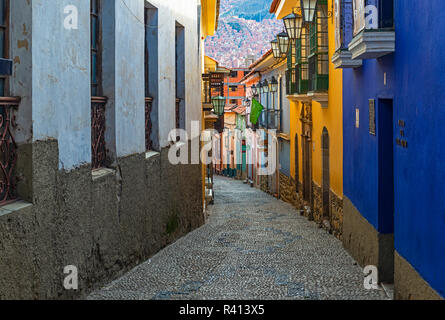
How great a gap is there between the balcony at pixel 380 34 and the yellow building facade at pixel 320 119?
4.96m

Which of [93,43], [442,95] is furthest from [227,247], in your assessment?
[442,95]

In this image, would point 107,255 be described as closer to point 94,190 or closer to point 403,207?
point 94,190

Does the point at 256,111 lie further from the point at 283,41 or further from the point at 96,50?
the point at 96,50

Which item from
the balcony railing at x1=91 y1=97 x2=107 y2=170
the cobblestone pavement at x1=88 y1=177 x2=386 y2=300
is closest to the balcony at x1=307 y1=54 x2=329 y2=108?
the cobblestone pavement at x1=88 y1=177 x2=386 y2=300

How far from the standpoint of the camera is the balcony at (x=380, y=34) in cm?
701

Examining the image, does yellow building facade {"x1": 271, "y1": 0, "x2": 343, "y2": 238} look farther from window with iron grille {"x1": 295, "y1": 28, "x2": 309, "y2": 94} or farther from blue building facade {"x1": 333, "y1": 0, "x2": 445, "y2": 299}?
blue building facade {"x1": 333, "y1": 0, "x2": 445, "y2": 299}

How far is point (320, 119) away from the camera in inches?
607

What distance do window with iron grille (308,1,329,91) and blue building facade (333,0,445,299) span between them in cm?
309

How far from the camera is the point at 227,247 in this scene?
11211 mm

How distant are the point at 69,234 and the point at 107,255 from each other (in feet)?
4.37

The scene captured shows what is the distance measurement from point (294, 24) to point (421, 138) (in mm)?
10651

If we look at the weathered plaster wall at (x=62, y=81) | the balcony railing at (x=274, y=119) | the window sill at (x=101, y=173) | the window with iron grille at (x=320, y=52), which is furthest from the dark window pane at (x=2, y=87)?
the balcony railing at (x=274, y=119)

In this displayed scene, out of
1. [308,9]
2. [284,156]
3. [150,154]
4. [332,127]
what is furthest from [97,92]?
[284,156]

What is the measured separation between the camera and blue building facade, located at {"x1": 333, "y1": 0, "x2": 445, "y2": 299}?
534 centimetres
